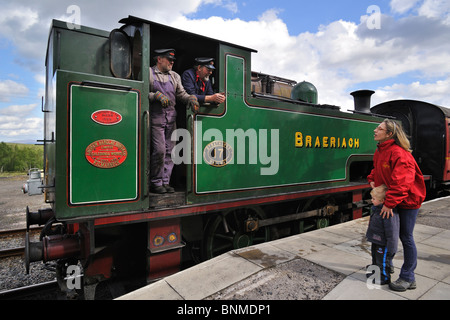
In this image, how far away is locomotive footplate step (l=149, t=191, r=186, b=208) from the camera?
3066 mm

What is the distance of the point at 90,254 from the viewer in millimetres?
2746

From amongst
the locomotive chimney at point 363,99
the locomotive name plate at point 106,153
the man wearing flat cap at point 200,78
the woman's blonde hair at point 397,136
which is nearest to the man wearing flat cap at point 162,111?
the man wearing flat cap at point 200,78

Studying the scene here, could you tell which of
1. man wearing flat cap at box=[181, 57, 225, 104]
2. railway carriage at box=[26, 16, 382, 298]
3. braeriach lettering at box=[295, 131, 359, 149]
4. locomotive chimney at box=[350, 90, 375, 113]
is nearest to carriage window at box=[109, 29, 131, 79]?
railway carriage at box=[26, 16, 382, 298]

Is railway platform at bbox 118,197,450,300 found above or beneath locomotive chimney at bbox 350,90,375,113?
beneath

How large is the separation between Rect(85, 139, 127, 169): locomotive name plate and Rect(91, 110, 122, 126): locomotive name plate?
0.18m

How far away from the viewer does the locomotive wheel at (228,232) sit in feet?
12.4

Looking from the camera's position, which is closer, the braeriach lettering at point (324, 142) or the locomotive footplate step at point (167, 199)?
the locomotive footplate step at point (167, 199)

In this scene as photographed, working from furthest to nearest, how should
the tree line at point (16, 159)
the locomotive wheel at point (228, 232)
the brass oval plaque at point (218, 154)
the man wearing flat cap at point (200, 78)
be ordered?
1. the tree line at point (16, 159)
2. the locomotive wheel at point (228, 232)
3. the man wearing flat cap at point (200, 78)
4. the brass oval plaque at point (218, 154)

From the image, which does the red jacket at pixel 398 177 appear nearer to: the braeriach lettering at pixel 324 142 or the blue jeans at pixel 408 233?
the blue jeans at pixel 408 233

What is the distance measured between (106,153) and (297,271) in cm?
240

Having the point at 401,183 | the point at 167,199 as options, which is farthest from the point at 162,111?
the point at 401,183

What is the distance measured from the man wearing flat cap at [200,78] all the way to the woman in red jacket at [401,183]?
1.85m

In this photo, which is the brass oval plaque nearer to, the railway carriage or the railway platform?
the railway carriage

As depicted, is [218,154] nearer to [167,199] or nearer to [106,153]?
[167,199]
